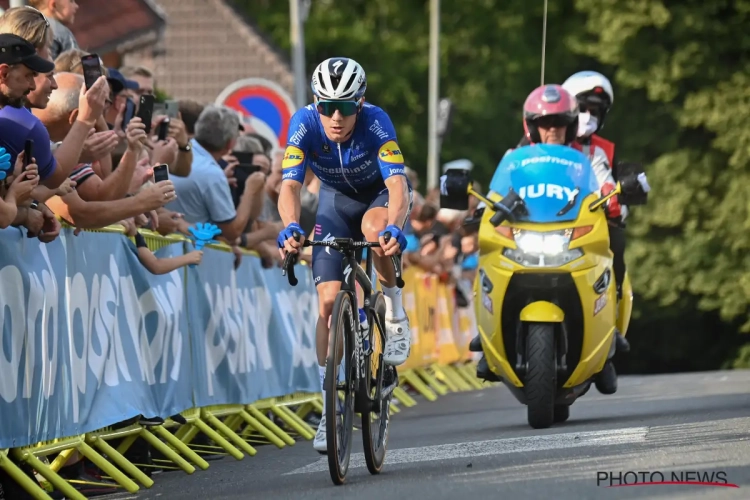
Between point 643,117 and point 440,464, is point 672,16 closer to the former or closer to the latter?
point 643,117

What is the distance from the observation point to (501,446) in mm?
10133

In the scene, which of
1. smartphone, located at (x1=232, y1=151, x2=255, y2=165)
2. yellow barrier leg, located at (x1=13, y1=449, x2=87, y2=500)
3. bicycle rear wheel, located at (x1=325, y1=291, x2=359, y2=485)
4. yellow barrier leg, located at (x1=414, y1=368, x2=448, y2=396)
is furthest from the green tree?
yellow barrier leg, located at (x1=13, y1=449, x2=87, y2=500)

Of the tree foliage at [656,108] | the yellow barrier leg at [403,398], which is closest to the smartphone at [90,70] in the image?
the yellow barrier leg at [403,398]

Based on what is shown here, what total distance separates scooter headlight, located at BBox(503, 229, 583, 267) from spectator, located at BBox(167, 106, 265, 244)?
2097 mm

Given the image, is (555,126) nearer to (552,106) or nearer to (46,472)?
(552,106)

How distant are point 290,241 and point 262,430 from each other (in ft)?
11.5

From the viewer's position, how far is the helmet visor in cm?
961

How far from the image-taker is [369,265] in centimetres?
995

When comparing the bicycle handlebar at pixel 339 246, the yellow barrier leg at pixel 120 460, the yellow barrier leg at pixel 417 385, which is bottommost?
the yellow barrier leg at pixel 417 385

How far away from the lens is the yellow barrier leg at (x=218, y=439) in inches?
437

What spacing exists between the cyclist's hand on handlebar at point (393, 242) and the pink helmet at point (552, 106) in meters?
3.30

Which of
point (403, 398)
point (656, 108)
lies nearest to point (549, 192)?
point (403, 398)

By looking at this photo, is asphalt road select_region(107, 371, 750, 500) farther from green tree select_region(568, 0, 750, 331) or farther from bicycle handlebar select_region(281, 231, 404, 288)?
green tree select_region(568, 0, 750, 331)

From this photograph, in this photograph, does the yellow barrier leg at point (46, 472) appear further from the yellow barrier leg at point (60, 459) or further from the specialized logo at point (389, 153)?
the specialized logo at point (389, 153)
